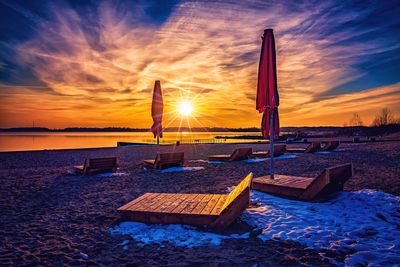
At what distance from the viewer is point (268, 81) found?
20.3 ft

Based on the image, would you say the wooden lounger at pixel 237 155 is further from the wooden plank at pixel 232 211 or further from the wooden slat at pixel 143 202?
the wooden plank at pixel 232 211

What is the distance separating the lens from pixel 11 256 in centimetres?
315

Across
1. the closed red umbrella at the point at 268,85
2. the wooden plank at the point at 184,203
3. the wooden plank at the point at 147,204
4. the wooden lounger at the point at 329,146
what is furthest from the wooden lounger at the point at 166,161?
the wooden lounger at the point at 329,146

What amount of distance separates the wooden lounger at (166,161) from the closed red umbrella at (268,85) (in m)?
6.00

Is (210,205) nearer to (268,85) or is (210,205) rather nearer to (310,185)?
(310,185)

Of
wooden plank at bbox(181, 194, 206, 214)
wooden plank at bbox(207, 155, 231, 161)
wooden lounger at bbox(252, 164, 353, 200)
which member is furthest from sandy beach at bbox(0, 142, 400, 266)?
wooden plank at bbox(207, 155, 231, 161)

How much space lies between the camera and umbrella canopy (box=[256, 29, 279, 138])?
6137 millimetres

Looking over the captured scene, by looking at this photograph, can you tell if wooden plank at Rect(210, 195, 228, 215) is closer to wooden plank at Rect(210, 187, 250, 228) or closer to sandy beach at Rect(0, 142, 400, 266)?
wooden plank at Rect(210, 187, 250, 228)

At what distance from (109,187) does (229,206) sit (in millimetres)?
5227

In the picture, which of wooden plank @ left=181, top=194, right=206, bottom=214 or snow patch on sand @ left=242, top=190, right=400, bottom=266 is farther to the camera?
wooden plank @ left=181, top=194, right=206, bottom=214

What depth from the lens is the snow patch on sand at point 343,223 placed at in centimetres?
318

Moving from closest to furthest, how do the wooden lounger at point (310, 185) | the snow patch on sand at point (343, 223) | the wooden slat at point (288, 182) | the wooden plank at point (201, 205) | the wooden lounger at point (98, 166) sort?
the snow patch on sand at point (343, 223)
the wooden plank at point (201, 205)
the wooden lounger at point (310, 185)
the wooden slat at point (288, 182)
the wooden lounger at point (98, 166)

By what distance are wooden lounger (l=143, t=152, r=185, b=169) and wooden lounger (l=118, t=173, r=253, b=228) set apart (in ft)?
20.0

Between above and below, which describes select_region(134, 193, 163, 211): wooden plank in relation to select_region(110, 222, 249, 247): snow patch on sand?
above
